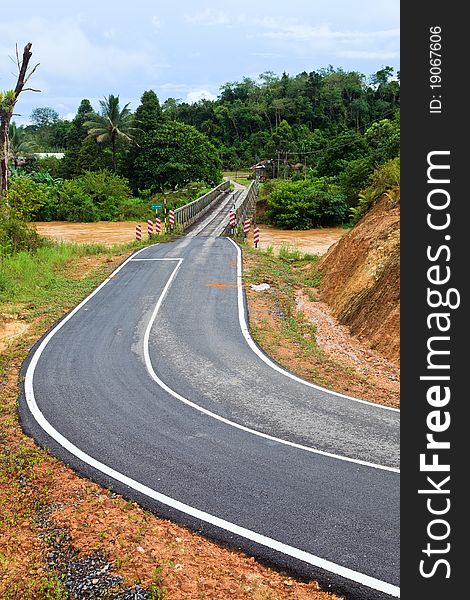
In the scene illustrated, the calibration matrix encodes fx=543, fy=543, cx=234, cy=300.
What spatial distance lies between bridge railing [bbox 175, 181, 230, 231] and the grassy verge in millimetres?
27286

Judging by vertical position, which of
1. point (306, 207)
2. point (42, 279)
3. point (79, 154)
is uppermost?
point (79, 154)

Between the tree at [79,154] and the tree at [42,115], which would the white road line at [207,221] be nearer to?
the tree at [79,154]

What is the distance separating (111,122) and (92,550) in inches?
2141

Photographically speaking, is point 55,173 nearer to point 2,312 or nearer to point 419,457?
point 2,312

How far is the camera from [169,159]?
185 ft

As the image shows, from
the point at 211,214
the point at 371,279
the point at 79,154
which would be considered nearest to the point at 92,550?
the point at 371,279

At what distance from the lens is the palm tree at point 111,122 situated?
55125mm

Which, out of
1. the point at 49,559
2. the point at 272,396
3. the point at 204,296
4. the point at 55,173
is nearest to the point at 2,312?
the point at 204,296

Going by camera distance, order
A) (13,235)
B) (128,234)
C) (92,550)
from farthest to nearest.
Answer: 1. (128,234)
2. (13,235)
3. (92,550)

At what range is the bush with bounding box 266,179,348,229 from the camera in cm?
4569

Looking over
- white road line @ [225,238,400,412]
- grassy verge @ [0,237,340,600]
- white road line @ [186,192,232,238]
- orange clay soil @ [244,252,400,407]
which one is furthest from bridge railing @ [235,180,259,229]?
grassy verge @ [0,237,340,600]

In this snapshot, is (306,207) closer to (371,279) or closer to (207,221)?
(207,221)

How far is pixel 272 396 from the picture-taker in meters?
10.7

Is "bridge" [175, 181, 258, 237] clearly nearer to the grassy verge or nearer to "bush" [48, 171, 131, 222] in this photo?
"bush" [48, 171, 131, 222]
